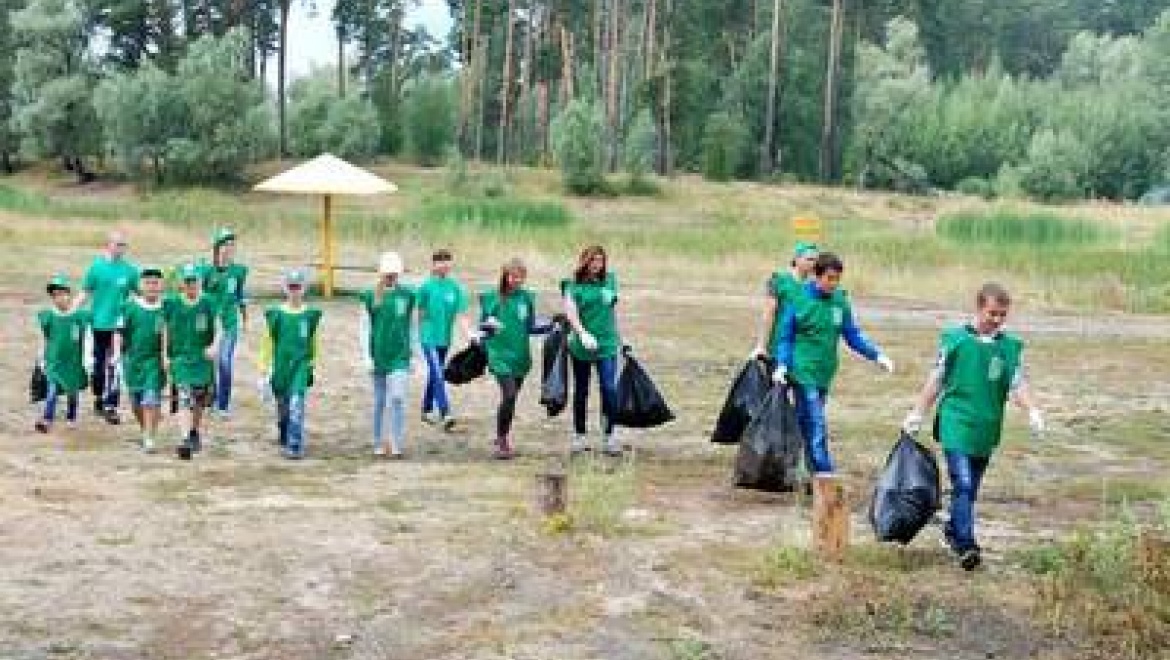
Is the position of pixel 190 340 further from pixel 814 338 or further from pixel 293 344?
pixel 814 338

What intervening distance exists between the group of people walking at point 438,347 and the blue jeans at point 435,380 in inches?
0.5

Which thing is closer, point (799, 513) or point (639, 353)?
point (799, 513)

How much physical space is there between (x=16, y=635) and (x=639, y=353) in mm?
13409

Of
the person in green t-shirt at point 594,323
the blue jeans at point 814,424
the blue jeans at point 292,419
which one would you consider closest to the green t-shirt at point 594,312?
the person in green t-shirt at point 594,323

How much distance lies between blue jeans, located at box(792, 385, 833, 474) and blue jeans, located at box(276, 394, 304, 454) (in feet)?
12.0

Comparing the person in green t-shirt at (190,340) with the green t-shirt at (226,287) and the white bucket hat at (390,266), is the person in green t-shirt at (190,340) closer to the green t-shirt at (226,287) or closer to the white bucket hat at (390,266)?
the white bucket hat at (390,266)

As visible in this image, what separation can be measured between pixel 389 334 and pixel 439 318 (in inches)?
64.1

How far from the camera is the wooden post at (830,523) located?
8727 millimetres

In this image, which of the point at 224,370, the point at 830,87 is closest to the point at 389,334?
the point at 224,370

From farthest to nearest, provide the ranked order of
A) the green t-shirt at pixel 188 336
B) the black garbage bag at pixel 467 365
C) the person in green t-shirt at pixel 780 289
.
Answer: the black garbage bag at pixel 467 365
the green t-shirt at pixel 188 336
the person in green t-shirt at pixel 780 289

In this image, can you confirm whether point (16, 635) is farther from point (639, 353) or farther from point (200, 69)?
point (200, 69)

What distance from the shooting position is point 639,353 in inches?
794

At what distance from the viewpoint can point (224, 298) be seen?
1384 centimetres

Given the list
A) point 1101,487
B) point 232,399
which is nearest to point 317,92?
point 232,399
